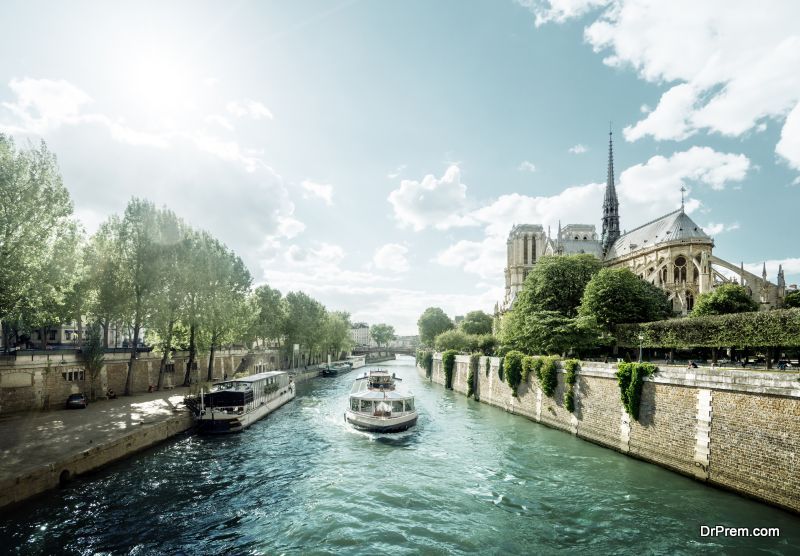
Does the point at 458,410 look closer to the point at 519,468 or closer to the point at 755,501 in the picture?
the point at 519,468

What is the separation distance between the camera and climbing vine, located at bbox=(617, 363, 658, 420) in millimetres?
24234

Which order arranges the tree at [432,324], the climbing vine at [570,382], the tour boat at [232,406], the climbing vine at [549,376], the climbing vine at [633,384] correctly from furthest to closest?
the tree at [432,324]
the climbing vine at [549,376]
the climbing vine at [570,382]
the tour boat at [232,406]
the climbing vine at [633,384]

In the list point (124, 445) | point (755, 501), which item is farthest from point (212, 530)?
point (755, 501)

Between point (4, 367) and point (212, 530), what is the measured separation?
23.6 m

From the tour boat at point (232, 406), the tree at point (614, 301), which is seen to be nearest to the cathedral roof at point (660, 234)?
the tree at point (614, 301)

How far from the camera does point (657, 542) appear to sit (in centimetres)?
1449

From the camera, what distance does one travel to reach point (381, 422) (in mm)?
29438

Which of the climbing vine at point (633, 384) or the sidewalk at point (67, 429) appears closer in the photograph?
the sidewalk at point (67, 429)

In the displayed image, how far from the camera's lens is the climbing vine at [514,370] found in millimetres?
39156

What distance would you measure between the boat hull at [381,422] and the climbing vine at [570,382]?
1116cm

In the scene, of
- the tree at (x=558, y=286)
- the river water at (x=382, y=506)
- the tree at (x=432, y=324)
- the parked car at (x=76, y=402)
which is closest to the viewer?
the river water at (x=382, y=506)

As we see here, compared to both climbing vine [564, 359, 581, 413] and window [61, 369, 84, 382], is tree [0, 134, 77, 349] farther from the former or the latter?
climbing vine [564, 359, 581, 413]

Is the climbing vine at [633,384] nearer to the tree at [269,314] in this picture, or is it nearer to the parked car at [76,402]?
the parked car at [76,402]

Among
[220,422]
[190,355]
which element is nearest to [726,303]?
[220,422]
